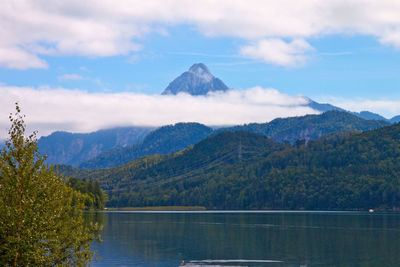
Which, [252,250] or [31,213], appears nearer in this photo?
[31,213]

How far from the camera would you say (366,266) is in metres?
120

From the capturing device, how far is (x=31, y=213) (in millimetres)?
55156

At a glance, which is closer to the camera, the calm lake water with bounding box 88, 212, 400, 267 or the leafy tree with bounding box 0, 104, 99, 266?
the leafy tree with bounding box 0, 104, 99, 266

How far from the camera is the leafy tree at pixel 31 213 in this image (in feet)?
178

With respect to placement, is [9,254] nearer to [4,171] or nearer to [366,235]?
[4,171]

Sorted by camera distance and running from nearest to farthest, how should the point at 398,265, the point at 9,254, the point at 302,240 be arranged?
the point at 9,254 → the point at 398,265 → the point at 302,240

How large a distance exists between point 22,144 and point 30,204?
722 cm

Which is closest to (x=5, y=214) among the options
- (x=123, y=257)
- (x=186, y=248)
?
(x=123, y=257)

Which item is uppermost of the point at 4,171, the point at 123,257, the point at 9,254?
the point at 4,171

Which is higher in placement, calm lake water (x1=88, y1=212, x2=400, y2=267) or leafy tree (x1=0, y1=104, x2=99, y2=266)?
leafy tree (x1=0, y1=104, x2=99, y2=266)

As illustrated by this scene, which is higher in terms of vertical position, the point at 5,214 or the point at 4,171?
the point at 4,171

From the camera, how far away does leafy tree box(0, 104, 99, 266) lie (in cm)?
5425

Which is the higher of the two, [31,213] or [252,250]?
[31,213]

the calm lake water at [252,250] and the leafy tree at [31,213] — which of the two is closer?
the leafy tree at [31,213]
